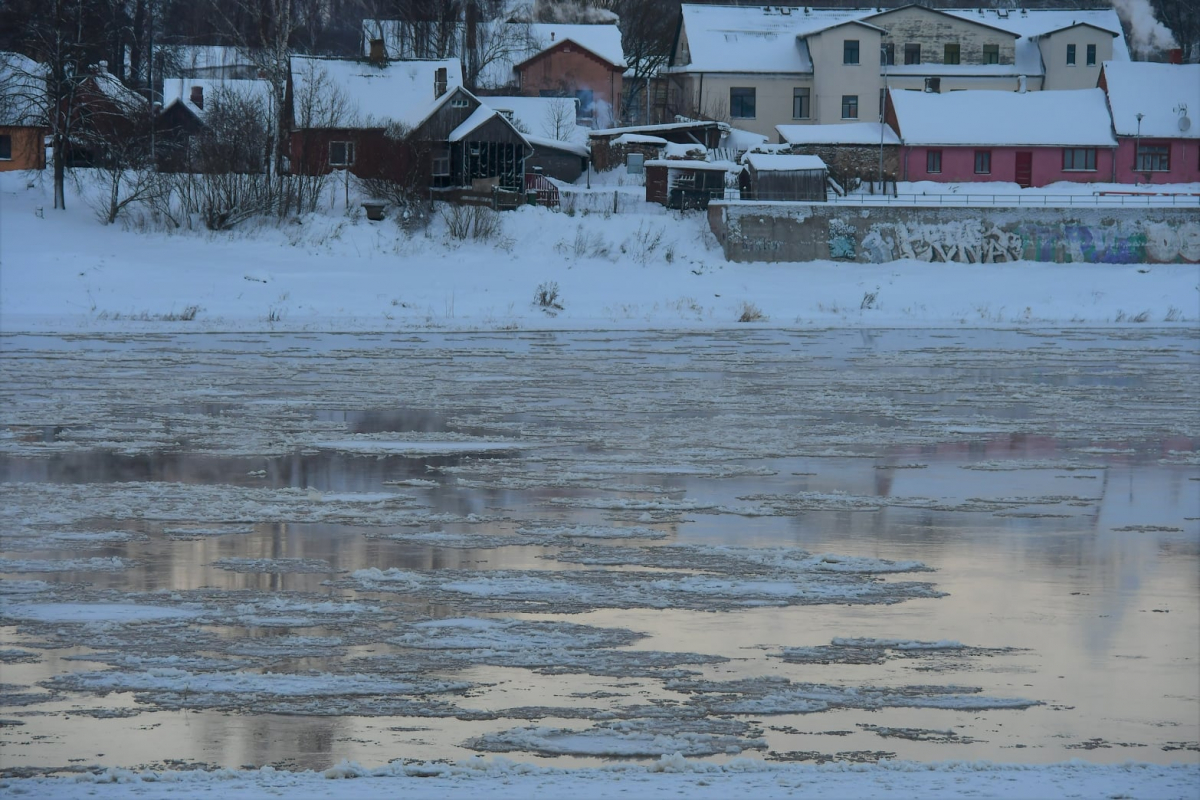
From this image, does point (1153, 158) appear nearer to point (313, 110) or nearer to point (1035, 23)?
point (1035, 23)

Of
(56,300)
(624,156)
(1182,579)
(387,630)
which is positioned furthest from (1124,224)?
(387,630)

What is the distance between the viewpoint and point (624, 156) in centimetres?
6322

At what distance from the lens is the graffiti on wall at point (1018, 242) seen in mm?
48781

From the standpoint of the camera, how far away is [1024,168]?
65188mm

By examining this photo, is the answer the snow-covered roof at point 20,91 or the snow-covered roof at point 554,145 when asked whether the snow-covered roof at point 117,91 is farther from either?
the snow-covered roof at point 554,145

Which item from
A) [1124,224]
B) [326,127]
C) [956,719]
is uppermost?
[326,127]

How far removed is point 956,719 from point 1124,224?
44300 millimetres

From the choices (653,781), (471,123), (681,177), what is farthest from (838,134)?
(653,781)

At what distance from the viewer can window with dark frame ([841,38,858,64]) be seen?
7112 cm

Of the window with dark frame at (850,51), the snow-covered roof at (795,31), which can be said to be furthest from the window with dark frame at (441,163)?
the window with dark frame at (850,51)

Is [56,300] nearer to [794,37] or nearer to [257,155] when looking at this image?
[257,155]

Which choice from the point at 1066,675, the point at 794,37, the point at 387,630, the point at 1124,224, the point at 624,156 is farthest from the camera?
the point at 794,37

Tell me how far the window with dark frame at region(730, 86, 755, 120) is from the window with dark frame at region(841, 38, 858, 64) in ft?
14.4

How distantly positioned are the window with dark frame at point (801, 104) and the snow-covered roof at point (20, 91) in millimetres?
33204
